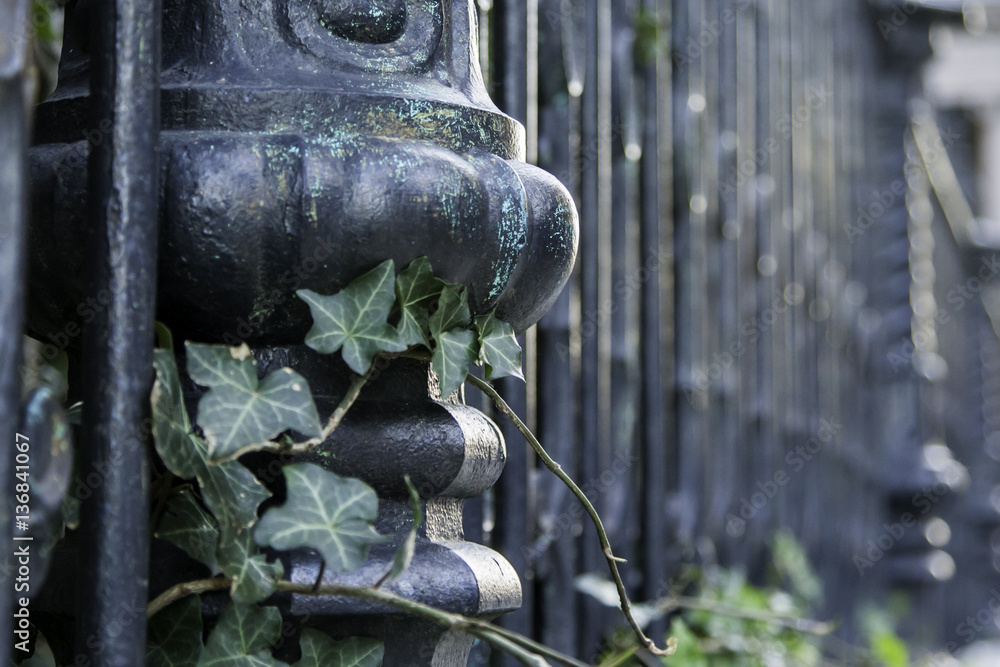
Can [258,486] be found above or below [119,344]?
below

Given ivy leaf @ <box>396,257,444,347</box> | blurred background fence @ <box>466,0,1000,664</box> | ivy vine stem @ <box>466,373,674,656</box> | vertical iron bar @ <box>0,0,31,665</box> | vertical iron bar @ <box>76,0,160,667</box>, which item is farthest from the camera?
blurred background fence @ <box>466,0,1000,664</box>

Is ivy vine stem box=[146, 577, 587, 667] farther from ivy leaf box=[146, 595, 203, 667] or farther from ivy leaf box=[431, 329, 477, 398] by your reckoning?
ivy leaf box=[431, 329, 477, 398]

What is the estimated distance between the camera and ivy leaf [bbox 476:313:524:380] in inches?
34.1

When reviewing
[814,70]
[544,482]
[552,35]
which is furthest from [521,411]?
[814,70]

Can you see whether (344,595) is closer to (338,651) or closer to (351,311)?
(338,651)

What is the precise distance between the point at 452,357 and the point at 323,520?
17 centimetres

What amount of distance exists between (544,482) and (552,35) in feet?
2.75

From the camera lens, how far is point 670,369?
9.09 feet

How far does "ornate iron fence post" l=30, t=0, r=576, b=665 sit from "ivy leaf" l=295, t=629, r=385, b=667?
2cm

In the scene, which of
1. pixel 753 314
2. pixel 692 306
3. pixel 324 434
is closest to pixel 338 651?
pixel 324 434

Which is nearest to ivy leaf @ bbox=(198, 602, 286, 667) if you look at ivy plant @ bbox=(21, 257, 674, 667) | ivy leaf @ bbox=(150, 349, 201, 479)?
ivy plant @ bbox=(21, 257, 674, 667)

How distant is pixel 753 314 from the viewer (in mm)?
3457

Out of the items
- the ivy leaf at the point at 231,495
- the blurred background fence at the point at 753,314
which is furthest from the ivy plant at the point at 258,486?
the blurred background fence at the point at 753,314

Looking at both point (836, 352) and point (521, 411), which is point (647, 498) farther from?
point (836, 352)
